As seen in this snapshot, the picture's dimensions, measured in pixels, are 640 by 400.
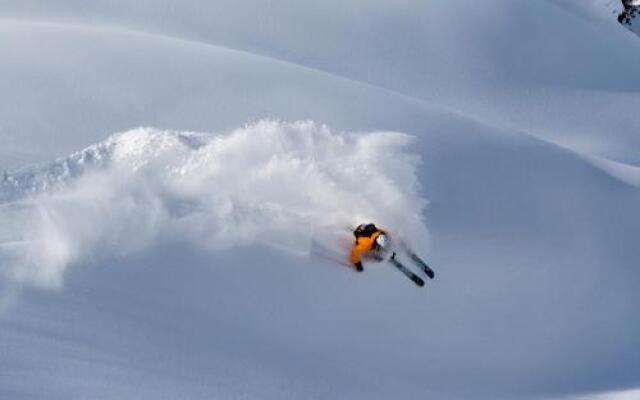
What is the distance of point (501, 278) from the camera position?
11102 mm

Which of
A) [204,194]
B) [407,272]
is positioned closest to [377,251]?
[407,272]

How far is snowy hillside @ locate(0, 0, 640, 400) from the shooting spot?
9078 mm

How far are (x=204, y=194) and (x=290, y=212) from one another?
42.7 inches

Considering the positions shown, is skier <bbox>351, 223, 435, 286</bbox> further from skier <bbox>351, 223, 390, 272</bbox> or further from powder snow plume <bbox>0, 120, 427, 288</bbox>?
powder snow plume <bbox>0, 120, 427, 288</bbox>

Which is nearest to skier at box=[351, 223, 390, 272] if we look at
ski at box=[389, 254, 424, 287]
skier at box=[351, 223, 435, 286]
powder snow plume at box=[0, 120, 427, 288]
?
skier at box=[351, 223, 435, 286]

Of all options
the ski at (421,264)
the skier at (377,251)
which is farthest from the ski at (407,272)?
the ski at (421,264)

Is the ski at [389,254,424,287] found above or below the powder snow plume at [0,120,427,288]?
below

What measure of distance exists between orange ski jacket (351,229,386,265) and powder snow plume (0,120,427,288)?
35 cm

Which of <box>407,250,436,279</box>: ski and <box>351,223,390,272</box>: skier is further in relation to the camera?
<box>407,250,436,279</box>: ski

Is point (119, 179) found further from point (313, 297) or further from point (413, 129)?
point (413, 129)

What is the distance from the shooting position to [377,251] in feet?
34.4

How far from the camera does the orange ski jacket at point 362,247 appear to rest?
10453 mm

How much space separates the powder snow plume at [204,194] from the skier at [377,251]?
1.00 ft

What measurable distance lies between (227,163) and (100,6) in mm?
3924
